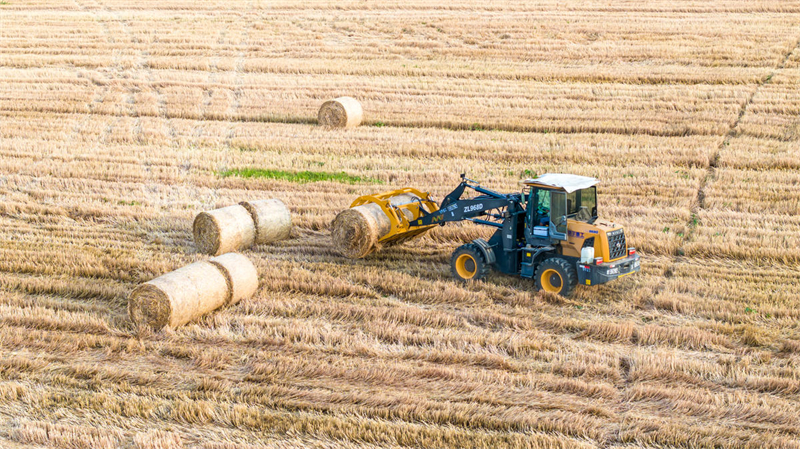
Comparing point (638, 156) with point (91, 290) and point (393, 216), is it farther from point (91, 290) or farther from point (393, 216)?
point (91, 290)

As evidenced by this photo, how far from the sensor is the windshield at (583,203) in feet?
36.1

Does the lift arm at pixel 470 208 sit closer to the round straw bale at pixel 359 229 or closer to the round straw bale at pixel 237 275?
the round straw bale at pixel 359 229

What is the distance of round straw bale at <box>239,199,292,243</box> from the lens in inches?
502

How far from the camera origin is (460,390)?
324 inches

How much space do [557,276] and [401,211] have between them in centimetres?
279

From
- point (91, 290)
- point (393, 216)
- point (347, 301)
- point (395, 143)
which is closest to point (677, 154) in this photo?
point (395, 143)

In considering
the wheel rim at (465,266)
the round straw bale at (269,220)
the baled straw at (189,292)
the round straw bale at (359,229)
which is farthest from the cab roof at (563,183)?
the round straw bale at (269,220)

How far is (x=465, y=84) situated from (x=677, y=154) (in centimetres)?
736

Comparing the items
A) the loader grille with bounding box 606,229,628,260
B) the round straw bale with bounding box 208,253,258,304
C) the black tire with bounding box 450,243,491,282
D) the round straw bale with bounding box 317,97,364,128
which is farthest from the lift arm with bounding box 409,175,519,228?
the round straw bale with bounding box 317,97,364,128

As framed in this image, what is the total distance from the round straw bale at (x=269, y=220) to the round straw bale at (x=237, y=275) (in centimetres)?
209

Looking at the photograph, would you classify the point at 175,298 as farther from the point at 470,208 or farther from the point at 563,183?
the point at 563,183

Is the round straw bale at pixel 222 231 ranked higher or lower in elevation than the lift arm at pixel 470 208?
lower

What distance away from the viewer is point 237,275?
33.8ft

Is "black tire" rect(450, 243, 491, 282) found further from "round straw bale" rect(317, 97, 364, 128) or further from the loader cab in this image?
"round straw bale" rect(317, 97, 364, 128)
